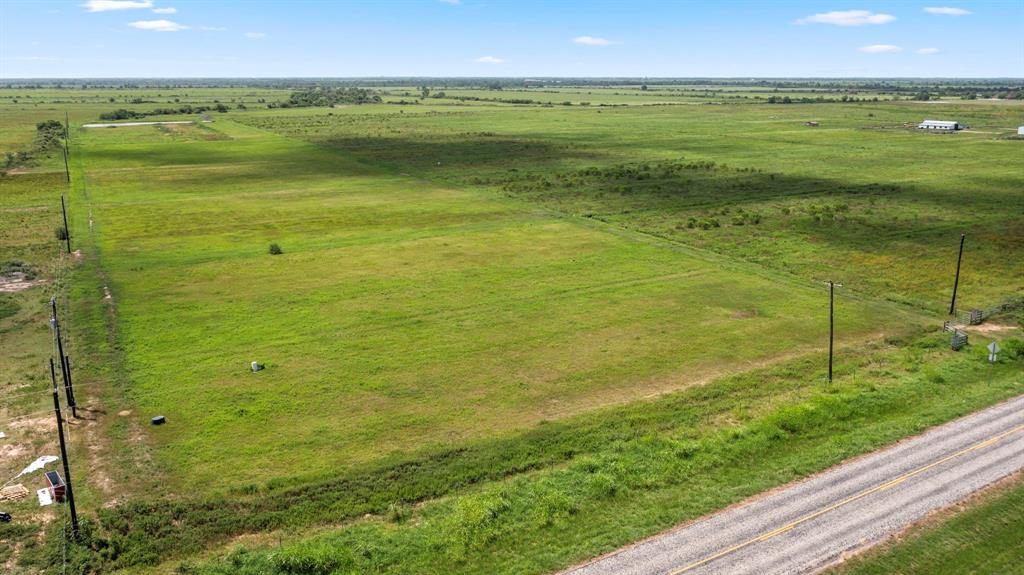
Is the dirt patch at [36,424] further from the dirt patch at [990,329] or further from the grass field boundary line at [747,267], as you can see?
the dirt patch at [990,329]

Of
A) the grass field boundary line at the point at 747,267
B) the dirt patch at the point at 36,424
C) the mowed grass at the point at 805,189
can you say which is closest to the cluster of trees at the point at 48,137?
the mowed grass at the point at 805,189

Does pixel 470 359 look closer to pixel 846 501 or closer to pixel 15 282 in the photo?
pixel 846 501

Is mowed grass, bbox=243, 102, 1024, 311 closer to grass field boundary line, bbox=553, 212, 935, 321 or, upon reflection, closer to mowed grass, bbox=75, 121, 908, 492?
grass field boundary line, bbox=553, 212, 935, 321

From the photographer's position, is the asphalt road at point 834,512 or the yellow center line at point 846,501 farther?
the yellow center line at point 846,501

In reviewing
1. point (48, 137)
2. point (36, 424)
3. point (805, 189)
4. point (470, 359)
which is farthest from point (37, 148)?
point (805, 189)

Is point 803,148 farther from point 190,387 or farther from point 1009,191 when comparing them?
point 190,387

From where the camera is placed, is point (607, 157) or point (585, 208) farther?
point (607, 157)

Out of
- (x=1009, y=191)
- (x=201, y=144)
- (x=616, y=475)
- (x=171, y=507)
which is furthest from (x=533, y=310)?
(x=201, y=144)
